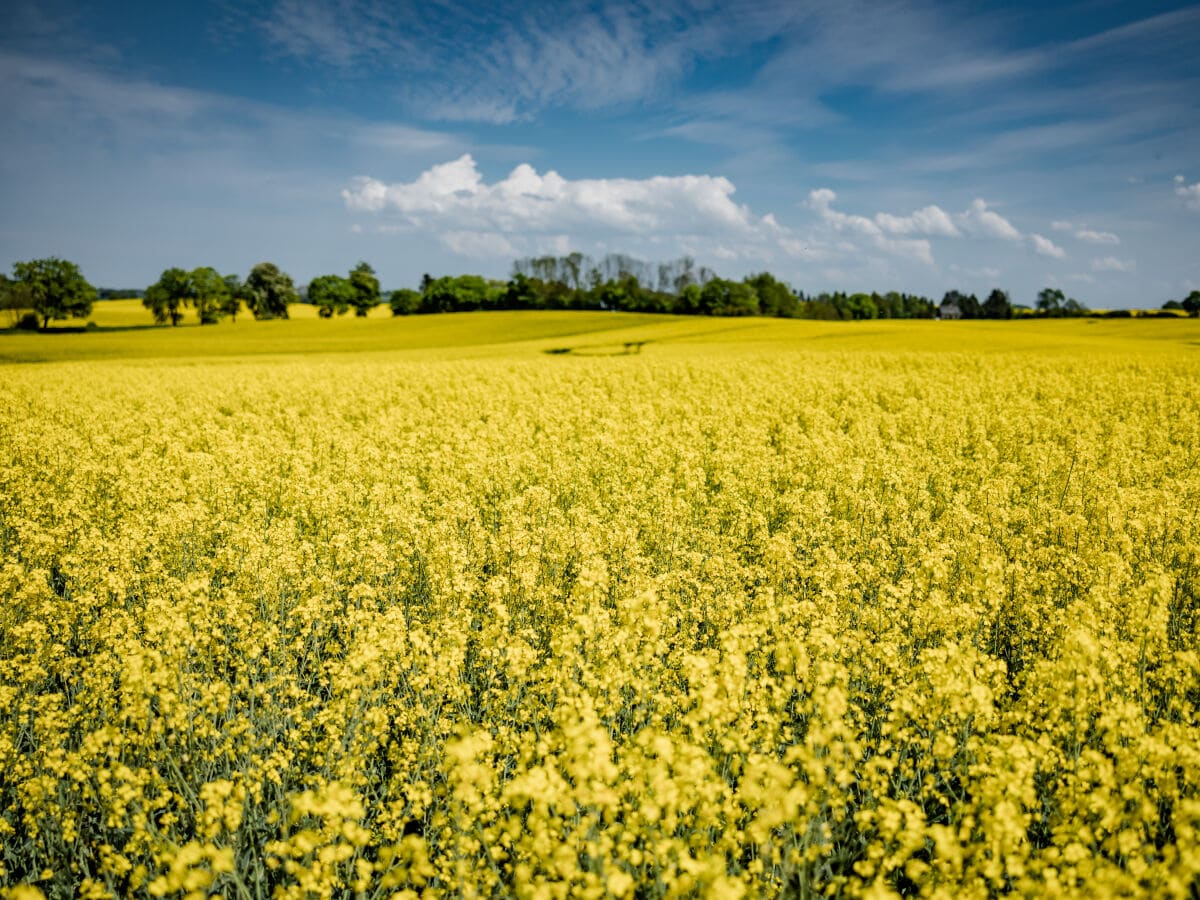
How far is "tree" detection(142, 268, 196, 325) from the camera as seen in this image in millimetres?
87750

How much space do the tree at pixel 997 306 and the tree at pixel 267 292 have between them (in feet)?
386

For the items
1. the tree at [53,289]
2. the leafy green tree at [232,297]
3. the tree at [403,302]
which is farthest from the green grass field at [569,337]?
the tree at [403,302]

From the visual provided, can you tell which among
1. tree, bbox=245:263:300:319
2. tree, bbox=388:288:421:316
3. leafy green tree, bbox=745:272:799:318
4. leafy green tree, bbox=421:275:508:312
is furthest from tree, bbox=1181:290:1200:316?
tree, bbox=245:263:300:319

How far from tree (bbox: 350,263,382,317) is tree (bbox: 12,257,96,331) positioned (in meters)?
39.8

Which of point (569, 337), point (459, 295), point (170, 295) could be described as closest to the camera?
point (569, 337)

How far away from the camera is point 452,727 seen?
216 inches

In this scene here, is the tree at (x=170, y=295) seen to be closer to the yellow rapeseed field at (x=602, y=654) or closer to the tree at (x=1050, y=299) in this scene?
the yellow rapeseed field at (x=602, y=654)

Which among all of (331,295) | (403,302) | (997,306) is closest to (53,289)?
(331,295)

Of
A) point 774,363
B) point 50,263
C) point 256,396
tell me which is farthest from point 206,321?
point 774,363

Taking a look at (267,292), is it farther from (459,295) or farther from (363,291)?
(459,295)

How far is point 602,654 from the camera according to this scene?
18.3 feet

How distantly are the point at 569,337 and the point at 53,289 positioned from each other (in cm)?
6700

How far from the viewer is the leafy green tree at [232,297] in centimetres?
9362

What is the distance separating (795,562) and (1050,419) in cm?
1439
